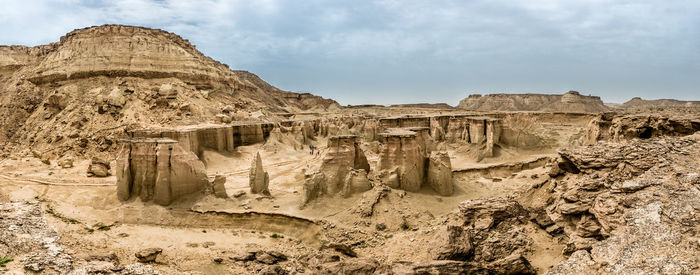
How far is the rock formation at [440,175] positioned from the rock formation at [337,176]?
338 cm

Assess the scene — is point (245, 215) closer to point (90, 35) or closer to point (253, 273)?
point (253, 273)

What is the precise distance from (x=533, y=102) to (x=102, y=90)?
325 feet

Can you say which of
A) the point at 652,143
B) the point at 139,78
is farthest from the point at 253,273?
the point at 139,78

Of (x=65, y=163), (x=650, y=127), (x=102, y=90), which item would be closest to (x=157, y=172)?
(x=65, y=163)

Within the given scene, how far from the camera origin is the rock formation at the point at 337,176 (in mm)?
16438

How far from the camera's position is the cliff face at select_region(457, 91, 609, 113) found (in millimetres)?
84688

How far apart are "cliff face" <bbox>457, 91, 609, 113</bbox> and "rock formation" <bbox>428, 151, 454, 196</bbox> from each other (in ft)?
254

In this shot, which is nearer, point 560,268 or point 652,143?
point 560,268

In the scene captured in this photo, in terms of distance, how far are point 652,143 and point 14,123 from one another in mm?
50612

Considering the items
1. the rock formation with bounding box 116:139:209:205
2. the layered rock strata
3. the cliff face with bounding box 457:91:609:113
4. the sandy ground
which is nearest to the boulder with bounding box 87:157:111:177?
the sandy ground

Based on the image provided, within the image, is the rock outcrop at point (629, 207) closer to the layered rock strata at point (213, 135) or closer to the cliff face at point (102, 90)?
the layered rock strata at point (213, 135)

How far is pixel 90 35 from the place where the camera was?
40844 mm

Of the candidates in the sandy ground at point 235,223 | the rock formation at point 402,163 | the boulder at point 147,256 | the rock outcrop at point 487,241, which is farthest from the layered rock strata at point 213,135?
the rock outcrop at point 487,241

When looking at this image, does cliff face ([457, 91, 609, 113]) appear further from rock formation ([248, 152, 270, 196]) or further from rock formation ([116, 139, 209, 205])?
rock formation ([116, 139, 209, 205])
